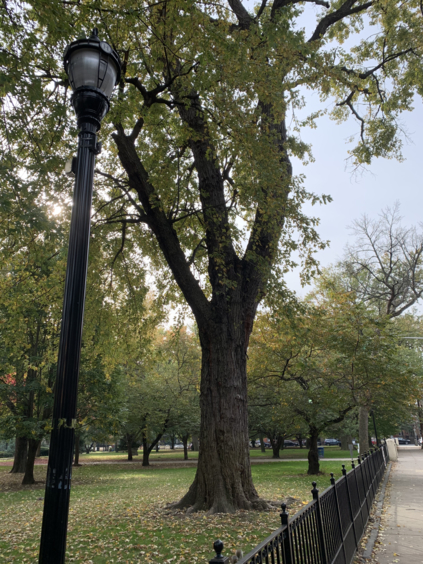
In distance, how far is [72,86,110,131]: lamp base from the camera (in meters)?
3.32

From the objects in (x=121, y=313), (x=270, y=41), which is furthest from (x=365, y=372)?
(x=270, y=41)

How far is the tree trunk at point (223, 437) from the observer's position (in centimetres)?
849

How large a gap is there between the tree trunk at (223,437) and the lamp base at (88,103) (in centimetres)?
656

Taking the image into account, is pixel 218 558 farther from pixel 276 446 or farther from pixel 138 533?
pixel 276 446

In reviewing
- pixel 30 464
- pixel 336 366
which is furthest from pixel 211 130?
pixel 30 464

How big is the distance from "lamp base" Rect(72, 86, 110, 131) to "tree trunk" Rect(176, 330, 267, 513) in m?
6.56

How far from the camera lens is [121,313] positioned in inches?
560

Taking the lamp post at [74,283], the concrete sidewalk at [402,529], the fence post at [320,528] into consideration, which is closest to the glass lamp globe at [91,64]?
the lamp post at [74,283]

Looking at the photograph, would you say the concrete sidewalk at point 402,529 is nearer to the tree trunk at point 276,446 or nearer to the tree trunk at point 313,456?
the tree trunk at point 313,456

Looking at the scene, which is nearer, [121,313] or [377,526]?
[377,526]

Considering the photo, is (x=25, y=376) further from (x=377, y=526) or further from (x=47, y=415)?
(x=377, y=526)

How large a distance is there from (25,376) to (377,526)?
16.3 m

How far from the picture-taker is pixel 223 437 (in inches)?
344

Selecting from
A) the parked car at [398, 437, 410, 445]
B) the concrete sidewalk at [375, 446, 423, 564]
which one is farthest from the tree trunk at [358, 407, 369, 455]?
the parked car at [398, 437, 410, 445]
